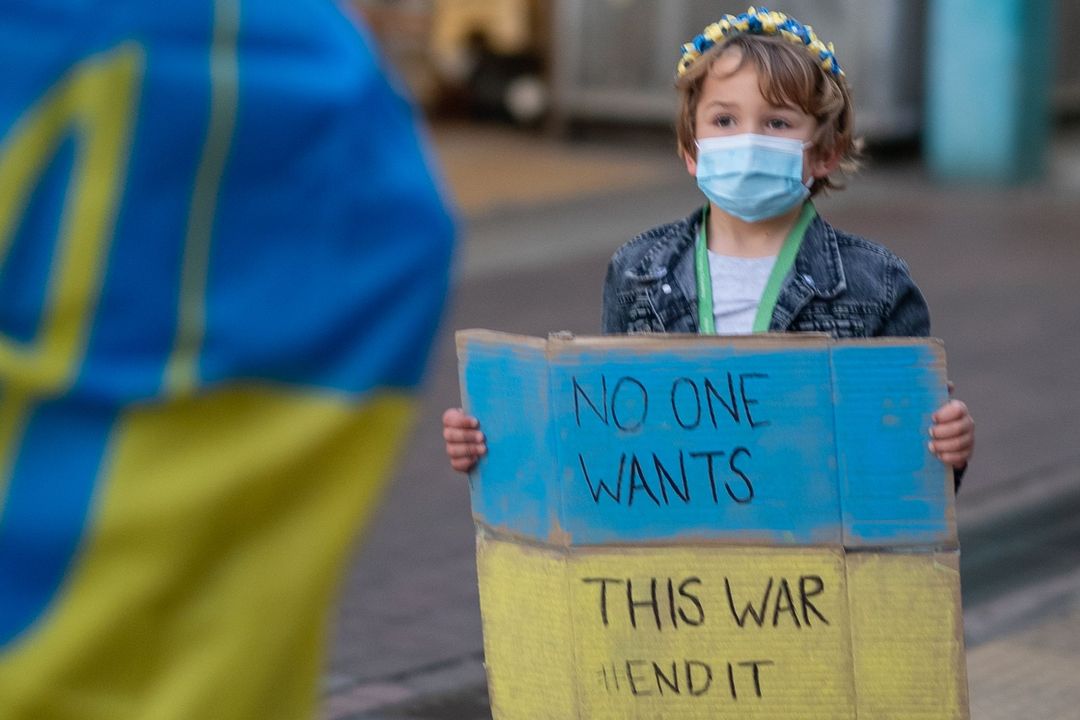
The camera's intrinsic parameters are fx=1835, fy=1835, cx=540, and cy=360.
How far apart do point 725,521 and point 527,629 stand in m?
0.35

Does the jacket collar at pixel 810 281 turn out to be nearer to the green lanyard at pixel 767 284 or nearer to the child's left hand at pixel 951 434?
the green lanyard at pixel 767 284

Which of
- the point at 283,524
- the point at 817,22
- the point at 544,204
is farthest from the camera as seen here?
the point at 817,22

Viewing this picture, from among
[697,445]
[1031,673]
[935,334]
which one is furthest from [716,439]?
[935,334]

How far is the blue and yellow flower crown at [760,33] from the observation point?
9.82 feet

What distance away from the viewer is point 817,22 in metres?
14.3

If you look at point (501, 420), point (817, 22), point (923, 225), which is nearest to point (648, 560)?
point (501, 420)

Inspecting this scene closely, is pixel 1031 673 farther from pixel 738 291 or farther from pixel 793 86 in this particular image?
pixel 793 86

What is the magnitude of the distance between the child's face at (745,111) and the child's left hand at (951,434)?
56cm

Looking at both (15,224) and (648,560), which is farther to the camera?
(648,560)

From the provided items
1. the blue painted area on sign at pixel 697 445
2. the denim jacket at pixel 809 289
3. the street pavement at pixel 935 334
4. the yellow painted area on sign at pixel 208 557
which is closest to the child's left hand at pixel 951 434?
the blue painted area on sign at pixel 697 445

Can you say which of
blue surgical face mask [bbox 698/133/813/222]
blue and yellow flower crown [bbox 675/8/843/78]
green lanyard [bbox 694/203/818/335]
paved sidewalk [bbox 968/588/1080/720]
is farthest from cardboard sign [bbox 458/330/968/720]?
paved sidewalk [bbox 968/588/1080/720]

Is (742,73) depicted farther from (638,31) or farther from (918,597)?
(638,31)

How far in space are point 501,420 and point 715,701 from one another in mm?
527

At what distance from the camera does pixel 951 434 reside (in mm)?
2582
